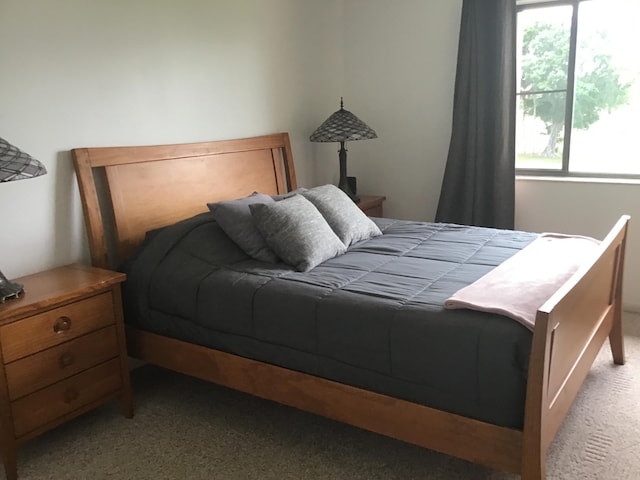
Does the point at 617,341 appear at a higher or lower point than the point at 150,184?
lower

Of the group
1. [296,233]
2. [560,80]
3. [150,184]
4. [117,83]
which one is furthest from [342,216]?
[560,80]

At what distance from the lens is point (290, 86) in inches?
159

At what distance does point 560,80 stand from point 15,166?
3.40 meters

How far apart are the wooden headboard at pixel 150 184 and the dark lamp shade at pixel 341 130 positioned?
1.56ft

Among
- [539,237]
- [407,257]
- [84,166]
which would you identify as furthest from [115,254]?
[539,237]

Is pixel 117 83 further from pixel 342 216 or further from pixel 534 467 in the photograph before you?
pixel 534 467

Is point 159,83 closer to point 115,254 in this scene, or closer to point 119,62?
point 119,62

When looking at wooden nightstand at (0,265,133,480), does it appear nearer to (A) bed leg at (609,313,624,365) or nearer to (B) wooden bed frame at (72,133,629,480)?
(B) wooden bed frame at (72,133,629,480)

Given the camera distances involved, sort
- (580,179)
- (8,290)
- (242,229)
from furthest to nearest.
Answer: (580,179)
(242,229)
(8,290)

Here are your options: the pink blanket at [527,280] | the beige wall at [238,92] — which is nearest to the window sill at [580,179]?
the beige wall at [238,92]

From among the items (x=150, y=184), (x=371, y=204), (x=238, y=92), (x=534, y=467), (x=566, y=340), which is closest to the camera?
(x=534, y=467)

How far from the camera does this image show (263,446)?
2.40 metres

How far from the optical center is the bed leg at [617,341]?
9.81 ft

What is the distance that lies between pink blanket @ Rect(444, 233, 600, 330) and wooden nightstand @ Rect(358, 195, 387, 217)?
4.79ft
